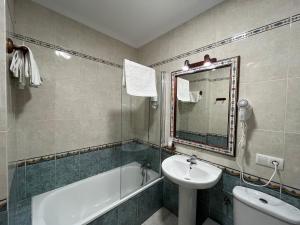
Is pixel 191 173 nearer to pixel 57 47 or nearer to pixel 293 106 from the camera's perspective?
pixel 293 106

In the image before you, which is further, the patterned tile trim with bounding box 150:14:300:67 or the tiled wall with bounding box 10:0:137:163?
the tiled wall with bounding box 10:0:137:163

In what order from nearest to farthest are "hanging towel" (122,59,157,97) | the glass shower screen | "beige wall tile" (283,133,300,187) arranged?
1. "beige wall tile" (283,133,300,187)
2. "hanging towel" (122,59,157,97)
3. the glass shower screen

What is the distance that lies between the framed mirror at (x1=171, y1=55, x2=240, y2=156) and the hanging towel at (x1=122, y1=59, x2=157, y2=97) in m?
0.32

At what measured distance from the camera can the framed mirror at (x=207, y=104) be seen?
1.27 m

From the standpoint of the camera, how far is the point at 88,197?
5.84ft

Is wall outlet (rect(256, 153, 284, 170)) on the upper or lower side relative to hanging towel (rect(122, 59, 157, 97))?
lower

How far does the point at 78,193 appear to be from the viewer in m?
1.70

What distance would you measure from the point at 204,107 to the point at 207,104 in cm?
5

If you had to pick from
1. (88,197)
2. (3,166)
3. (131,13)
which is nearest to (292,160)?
(3,166)

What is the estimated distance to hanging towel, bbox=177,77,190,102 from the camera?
66.4 inches

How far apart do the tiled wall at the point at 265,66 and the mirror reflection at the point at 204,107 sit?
0.53 feet

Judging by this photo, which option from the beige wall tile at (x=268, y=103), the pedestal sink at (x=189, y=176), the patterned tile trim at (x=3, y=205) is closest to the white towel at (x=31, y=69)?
the patterned tile trim at (x=3, y=205)

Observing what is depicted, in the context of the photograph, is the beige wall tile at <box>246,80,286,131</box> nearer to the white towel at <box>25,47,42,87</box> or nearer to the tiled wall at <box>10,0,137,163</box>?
the tiled wall at <box>10,0,137,163</box>

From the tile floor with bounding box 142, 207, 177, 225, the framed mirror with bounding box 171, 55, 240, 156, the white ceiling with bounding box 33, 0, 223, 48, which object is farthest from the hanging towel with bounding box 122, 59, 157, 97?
the tile floor with bounding box 142, 207, 177, 225
